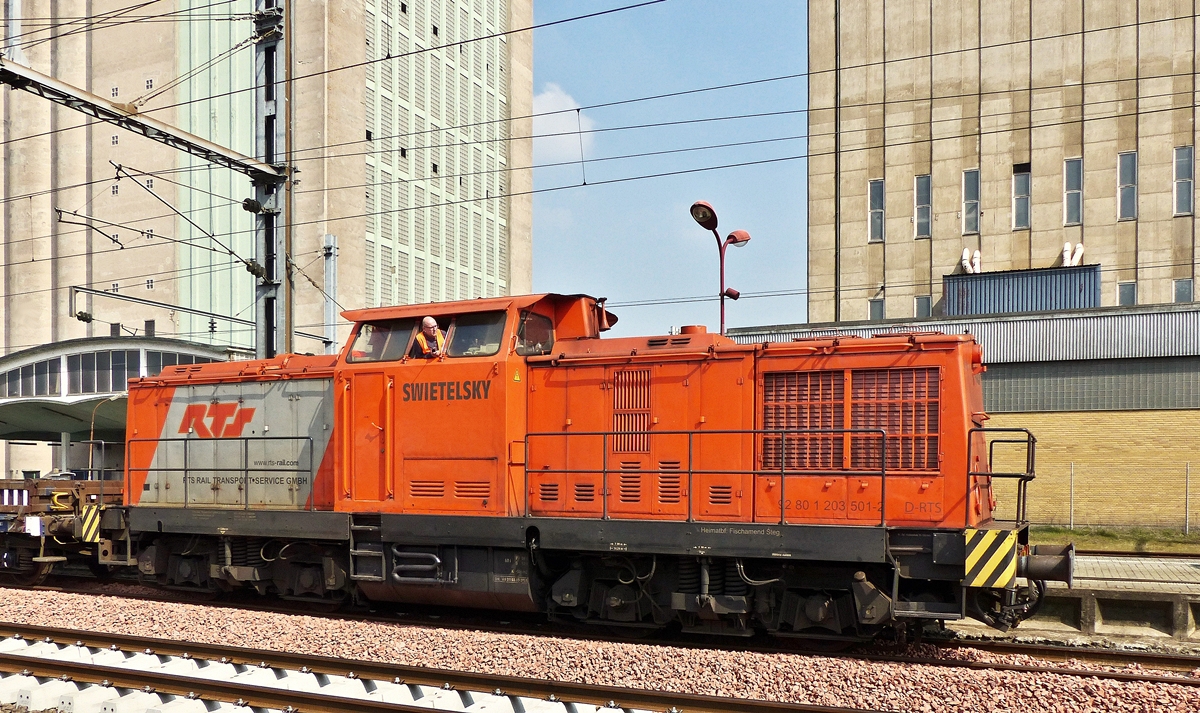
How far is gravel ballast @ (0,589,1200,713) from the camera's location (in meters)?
6.59

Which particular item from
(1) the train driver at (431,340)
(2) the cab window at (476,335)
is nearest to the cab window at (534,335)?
(2) the cab window at (476,335)

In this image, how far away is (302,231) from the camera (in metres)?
35.6

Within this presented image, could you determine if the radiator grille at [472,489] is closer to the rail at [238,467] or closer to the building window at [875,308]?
the rail at [238,467]

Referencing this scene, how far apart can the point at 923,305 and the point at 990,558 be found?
830 inches

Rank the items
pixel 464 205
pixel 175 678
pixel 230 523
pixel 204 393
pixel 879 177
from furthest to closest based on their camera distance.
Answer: pixel 464 205
pixel 879 177
pixel 204 393
pixel 230 523
pixel 175 678

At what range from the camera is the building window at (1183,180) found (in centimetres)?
2516

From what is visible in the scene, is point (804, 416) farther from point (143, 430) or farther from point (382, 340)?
point (143, 430)

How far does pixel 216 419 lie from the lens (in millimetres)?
11180

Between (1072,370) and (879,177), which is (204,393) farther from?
(879,177)

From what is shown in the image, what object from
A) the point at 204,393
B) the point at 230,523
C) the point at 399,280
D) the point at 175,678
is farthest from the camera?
the point at 399,280

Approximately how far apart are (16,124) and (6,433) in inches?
1017

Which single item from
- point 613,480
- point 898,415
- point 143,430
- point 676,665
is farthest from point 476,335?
point 143,430

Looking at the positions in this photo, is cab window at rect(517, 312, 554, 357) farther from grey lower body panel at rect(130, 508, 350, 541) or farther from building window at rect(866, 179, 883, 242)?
building window at rect(866, 179, 883, 242)

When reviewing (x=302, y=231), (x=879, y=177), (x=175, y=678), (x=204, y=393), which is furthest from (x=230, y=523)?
(x=302, y=231)
